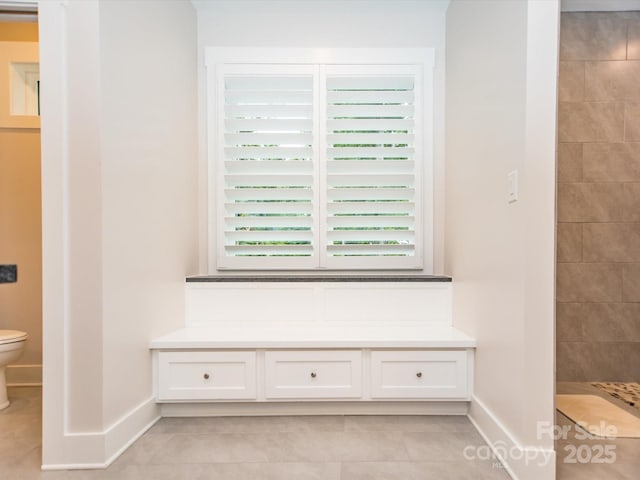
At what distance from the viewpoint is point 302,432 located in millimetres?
2072

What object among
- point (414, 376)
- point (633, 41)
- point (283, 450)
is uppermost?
point (633, 41)

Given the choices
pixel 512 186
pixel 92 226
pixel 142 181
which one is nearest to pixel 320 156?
pixel 142 181

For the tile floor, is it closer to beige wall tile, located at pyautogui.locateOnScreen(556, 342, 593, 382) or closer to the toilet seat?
the toilet seat

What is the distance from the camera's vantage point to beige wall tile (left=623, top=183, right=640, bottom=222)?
2811mm

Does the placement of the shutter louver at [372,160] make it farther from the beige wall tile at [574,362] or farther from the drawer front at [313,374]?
the beige wall tile at [574,362]

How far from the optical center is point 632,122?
280cm

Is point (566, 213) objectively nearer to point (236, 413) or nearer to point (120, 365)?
point (236, 413)

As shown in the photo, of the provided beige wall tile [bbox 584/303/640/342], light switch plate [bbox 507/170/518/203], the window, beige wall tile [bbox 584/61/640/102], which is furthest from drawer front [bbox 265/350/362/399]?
beige wall tile [bbox 584/61/640/102]

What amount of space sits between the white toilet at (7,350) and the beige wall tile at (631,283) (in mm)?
4146

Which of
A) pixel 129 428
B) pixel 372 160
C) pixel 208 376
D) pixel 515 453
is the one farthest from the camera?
pixel 372 160

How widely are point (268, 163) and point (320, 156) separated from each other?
37cm

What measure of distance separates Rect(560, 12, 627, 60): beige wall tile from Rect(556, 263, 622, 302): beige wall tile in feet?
5.00

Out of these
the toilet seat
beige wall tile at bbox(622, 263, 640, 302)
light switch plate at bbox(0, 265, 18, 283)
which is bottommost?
the toilet seat

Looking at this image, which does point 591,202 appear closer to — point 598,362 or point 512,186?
point 598,362
